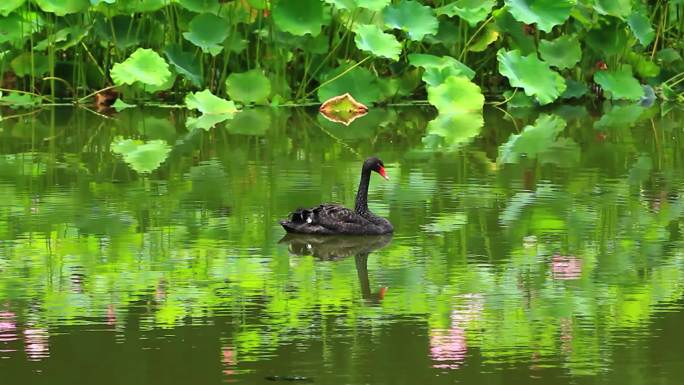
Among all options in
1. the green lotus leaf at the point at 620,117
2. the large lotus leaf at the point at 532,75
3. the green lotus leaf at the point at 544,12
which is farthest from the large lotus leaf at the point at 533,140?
the green lotus leaf at the point at 544,12

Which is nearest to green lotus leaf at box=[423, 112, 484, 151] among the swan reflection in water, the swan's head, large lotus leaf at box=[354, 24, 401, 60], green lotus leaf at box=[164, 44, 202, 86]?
large lotus leaf at box=[354, 24, 401, 60]

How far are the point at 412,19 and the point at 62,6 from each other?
311 centimetres

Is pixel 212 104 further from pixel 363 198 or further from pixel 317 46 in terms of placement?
pixel 363 198

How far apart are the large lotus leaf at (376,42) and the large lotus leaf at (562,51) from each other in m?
1.85

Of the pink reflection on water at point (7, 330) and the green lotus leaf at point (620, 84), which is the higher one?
the green lotus leaf at point (620, 84)

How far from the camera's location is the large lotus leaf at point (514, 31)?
632 inches

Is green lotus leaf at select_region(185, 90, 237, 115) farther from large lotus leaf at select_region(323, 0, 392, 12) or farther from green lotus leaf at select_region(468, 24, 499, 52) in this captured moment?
green lotus leaf at select_region(468, 24, 499, 52)

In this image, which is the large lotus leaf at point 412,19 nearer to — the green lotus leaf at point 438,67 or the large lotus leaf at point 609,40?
the green lotus leaf at point 438,67

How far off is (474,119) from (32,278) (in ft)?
25.9

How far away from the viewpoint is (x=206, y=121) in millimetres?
14414

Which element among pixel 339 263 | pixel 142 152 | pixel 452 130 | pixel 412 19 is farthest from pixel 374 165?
pixel 412 19

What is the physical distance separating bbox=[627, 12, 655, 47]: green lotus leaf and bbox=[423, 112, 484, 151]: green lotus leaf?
6.78 feet

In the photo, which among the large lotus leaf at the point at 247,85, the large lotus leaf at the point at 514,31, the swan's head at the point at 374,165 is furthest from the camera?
the large lotus leaf at the point at 514,31

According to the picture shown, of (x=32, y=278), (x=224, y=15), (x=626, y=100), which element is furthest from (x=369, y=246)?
(x=626, y=100)
